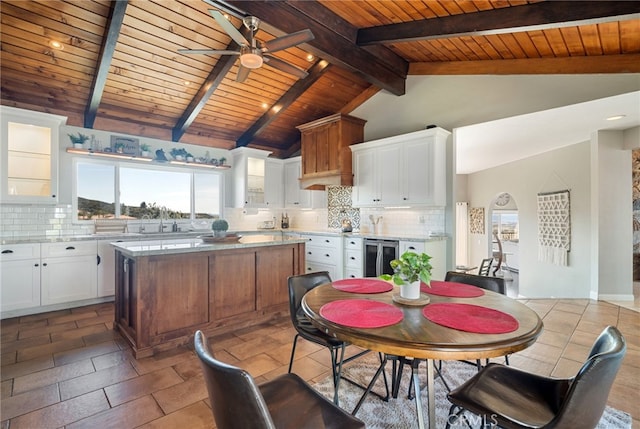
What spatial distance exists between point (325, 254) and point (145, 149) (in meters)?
3.66

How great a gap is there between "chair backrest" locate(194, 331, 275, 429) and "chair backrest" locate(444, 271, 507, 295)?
1979 mm

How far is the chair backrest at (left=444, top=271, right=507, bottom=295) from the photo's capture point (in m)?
2.30

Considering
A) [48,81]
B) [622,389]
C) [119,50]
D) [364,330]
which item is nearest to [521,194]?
[622,389]

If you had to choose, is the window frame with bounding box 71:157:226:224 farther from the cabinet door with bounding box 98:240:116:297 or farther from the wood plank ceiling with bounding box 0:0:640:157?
the cabinet door with bounding box 98:240:116:297

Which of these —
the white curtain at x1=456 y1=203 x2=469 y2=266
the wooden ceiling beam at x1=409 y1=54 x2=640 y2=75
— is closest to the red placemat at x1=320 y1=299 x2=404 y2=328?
the wooden ceiling beam at x1=409 y1=54 x2=640 y2=75

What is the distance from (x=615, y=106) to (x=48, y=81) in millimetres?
7322

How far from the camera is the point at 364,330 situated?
1.33 metres

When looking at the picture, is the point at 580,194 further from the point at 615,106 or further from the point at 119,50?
the point at 119,50

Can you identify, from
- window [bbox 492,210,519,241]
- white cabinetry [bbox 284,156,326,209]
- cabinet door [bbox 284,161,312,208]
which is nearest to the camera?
white cabinetry [bbox 284,156,326,209]

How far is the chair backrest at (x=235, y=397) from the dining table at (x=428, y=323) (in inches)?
20.0

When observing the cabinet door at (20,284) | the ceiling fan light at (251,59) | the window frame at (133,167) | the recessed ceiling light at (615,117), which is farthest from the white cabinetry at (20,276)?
the recessed ceiling light at (615,117)

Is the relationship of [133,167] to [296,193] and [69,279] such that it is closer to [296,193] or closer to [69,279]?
[69,279]

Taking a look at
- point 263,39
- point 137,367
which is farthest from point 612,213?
point 137,367

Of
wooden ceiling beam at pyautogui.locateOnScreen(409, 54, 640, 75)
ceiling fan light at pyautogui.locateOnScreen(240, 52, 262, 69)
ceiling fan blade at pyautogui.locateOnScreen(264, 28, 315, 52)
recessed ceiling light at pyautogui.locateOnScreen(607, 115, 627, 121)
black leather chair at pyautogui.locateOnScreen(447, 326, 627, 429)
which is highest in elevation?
wooden ceiling beam at pyautogui.locateOnScreen(409, 54, 640, 75)
